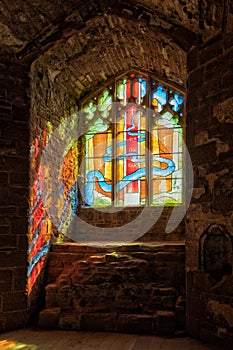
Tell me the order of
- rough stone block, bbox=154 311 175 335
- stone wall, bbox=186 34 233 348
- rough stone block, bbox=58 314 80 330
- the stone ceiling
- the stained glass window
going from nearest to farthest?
stone wall, bbox=186 34 233 348 → the stone ceiling → rough stone block, bbox=154 311 175 335 → rough stone block, bbox=58 314 80 330 → the stained glass window

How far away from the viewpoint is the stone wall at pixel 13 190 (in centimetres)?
482

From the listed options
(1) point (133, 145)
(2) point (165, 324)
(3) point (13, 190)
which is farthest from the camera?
(1) point (133, 145)

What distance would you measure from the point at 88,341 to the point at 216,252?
1814 millimetres

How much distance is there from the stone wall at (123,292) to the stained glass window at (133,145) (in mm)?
2087

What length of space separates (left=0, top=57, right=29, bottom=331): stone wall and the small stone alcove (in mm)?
2361

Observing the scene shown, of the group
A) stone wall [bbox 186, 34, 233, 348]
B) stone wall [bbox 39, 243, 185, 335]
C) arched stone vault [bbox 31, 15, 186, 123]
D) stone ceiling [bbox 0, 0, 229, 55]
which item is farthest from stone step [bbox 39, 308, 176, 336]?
stone ceiling [bbox 0, 0, 229, 55]

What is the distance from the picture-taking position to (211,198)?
4.22 meters

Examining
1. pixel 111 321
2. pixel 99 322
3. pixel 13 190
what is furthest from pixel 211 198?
pixel 13 190

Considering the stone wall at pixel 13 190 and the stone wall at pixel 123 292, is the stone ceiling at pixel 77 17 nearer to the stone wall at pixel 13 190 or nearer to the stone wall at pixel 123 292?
the stone wall at pixel 13 190

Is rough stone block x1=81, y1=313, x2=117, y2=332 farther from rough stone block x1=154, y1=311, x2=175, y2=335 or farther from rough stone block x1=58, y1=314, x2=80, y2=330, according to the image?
rough stone block x1=154, y1=311, x2=175, y2=335

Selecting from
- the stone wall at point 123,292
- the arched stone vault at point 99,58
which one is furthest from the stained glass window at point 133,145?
the stone wall at point 123,292

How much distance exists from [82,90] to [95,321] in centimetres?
458

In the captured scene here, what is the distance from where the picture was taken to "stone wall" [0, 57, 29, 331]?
4.82m

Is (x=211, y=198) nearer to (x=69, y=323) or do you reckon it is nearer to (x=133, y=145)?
(x=69, y=323)
